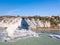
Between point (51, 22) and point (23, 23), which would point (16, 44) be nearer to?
point (23, 23)

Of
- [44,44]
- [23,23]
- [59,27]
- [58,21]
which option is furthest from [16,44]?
[58,21]

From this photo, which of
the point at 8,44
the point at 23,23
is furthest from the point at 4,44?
→ the point at 23,23

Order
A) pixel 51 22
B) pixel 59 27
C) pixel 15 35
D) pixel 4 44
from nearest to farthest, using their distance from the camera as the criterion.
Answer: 1. pixel 4 44
2. pixel 15 35
3. pixel 59 27
4. pixel 51 22

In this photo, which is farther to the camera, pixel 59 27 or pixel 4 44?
pixel 59 27

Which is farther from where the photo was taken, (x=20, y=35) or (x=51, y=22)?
(x=51, y=22)

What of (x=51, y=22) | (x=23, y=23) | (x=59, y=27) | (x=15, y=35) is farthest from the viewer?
(x=51, y=22)

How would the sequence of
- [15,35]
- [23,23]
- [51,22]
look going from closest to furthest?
[15,35] < [23,23] < [51,22]

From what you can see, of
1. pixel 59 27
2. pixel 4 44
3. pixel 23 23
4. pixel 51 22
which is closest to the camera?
pixel 4 44

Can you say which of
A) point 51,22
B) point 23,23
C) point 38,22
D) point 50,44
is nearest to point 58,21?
point 51,22

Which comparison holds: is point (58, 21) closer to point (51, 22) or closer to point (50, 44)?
point (51, 22)
